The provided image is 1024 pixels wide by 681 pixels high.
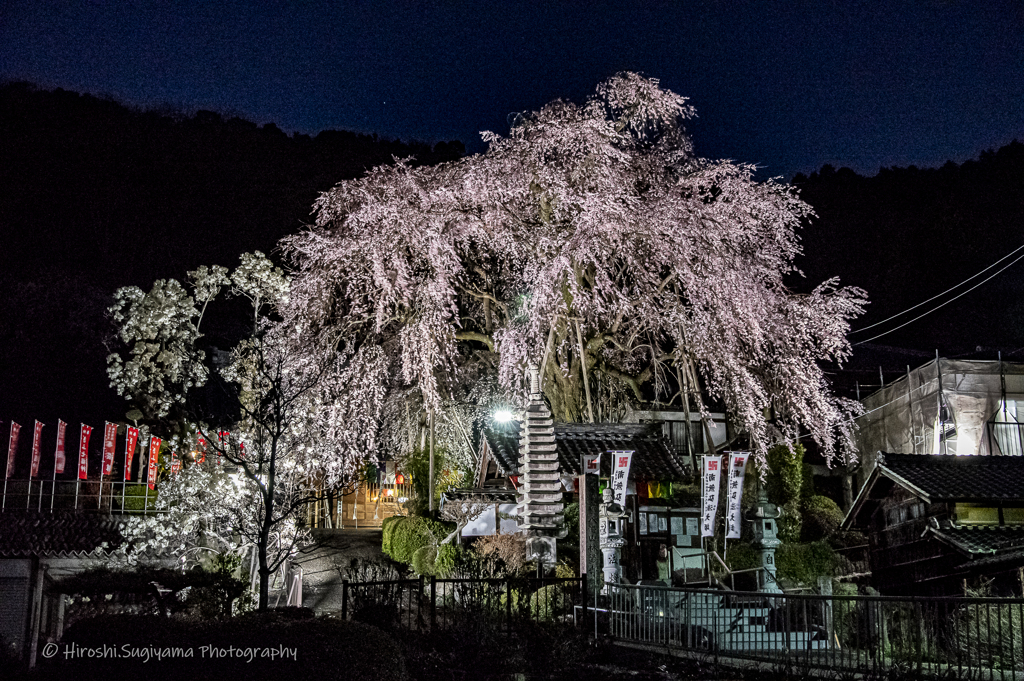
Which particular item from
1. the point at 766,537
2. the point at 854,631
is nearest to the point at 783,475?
the point at 766,537

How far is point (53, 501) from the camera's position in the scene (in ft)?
76.0

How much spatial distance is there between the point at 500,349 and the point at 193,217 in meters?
27.2

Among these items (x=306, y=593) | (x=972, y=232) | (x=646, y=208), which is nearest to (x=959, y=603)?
(x=646, y=208)

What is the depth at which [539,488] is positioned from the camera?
52.5ft

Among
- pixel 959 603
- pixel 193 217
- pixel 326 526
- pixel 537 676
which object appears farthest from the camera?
pixel 193 217

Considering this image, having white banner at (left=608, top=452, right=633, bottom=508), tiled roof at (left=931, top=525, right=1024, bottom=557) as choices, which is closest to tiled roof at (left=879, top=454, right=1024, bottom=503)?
tiled roof at (left=931, top=525, right=1024, bottom=557)

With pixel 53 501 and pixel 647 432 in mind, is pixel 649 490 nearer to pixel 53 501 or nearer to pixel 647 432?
pixel 647 432

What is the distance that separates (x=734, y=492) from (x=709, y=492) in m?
0.56

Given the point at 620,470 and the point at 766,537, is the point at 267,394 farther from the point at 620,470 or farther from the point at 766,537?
the point at 766,537

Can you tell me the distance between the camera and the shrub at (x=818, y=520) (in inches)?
980

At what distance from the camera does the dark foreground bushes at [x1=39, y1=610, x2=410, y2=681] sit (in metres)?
9.01

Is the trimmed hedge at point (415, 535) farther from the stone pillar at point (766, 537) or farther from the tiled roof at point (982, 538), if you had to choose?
the tiled roof at point (982, 538)

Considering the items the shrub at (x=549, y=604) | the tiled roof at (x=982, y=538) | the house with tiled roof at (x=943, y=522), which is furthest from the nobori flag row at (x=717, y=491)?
the shrub at (x=549, y=604)

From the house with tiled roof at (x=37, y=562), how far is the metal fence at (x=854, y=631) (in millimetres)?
→ 13434
